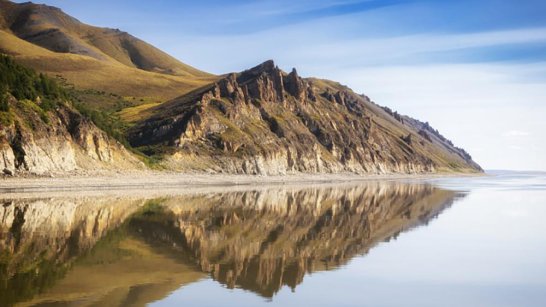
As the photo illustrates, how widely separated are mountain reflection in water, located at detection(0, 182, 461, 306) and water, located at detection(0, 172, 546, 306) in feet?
0.23

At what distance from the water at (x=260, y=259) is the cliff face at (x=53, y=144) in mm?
23868

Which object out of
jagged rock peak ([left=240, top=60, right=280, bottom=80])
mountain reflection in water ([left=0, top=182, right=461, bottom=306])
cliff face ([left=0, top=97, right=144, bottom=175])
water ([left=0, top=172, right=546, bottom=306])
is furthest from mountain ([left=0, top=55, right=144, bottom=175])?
Result: jagged rock peak ([left=240, top=60, right=280, bottom=80])

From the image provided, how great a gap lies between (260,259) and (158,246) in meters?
6.19

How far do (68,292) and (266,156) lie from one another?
119174mm


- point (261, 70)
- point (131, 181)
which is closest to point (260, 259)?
point (131, 181)

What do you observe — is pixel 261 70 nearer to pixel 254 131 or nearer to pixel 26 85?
pixel 254 131

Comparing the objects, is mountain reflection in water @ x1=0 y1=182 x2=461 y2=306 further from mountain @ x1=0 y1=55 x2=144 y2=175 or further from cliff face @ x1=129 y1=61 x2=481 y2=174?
cliff face @ x1=129 y1=61 x2=481 y2=174

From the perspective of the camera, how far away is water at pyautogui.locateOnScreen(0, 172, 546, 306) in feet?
60.4

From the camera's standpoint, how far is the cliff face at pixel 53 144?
6638 cm

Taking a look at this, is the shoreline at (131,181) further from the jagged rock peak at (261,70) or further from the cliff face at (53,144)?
the jagged rock peak at (261,70)

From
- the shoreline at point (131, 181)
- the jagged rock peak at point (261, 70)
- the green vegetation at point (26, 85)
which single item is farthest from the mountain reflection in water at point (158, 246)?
the jagged rock peak at point (261, 70)

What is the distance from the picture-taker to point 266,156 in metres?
137

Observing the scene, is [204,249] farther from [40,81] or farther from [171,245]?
[40,81]

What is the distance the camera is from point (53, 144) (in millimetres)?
73875
